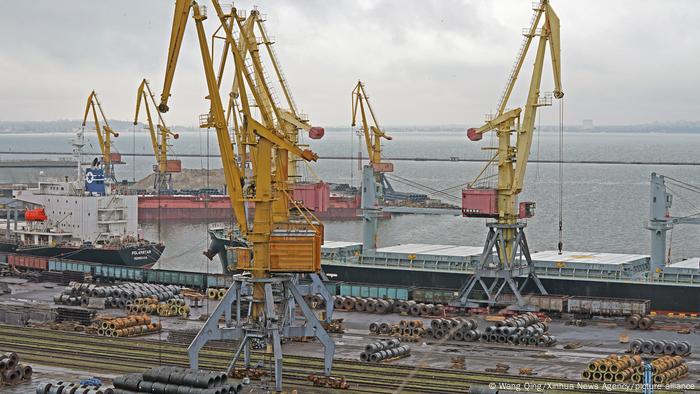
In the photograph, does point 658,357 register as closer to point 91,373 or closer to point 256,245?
point 256,245

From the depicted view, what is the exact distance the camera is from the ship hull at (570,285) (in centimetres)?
5384

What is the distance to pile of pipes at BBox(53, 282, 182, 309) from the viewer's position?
5522 centimetres

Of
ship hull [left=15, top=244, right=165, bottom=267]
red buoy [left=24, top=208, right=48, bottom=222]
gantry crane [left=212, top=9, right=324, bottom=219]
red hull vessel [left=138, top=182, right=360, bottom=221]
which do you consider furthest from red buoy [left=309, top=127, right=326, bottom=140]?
red hull vessel [left=138, top=182, right=360, bottom=221]

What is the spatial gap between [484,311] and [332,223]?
2700 inches

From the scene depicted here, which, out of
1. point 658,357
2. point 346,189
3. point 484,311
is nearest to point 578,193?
point 346,189

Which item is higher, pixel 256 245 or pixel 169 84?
pixel 169 84

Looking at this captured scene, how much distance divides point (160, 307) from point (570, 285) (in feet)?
64.9

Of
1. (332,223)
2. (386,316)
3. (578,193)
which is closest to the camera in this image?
(386,316)

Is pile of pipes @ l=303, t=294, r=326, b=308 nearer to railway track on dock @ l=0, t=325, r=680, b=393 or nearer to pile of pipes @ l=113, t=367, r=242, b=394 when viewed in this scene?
railway track on dock @ l=0, t=325, r=680, b=393

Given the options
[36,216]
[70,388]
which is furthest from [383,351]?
[36,216]

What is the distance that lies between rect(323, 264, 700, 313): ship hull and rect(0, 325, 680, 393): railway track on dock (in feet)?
63.6

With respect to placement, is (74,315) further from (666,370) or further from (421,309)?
(666,370)

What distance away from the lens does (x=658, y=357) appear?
40.9 meters

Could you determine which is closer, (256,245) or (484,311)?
(256,245)
